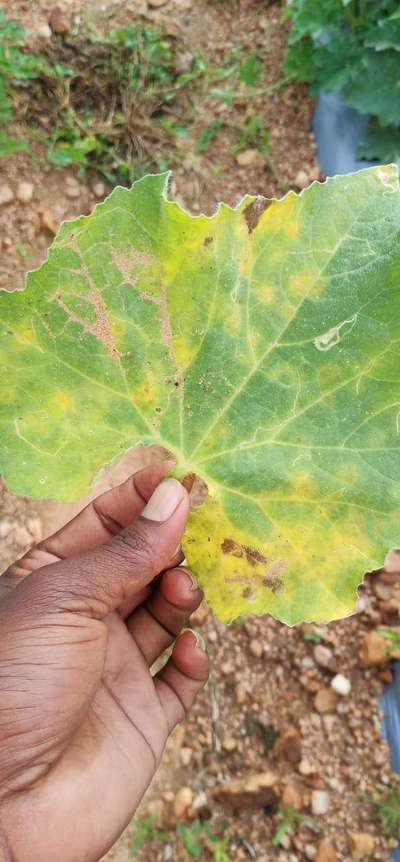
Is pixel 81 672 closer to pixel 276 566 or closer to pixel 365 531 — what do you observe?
pixel 276 566

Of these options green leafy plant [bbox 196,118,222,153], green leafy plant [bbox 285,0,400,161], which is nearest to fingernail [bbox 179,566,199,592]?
green leafy plant [bbox 285,0,400,161]

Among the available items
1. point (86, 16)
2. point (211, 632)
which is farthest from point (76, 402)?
point (86, 16)

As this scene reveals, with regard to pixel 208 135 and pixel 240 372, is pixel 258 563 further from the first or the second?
pixel 208 135

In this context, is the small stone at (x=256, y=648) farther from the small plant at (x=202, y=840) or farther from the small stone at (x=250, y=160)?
the small stone at (x=250, y=160)

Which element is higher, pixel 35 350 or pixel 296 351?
pixel 35 350

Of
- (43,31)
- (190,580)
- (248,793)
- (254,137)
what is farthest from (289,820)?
(43,31)

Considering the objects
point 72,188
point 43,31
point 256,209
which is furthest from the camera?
point 43,31

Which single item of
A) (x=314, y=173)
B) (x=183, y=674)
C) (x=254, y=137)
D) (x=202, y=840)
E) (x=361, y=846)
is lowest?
(x=361, y=846)
